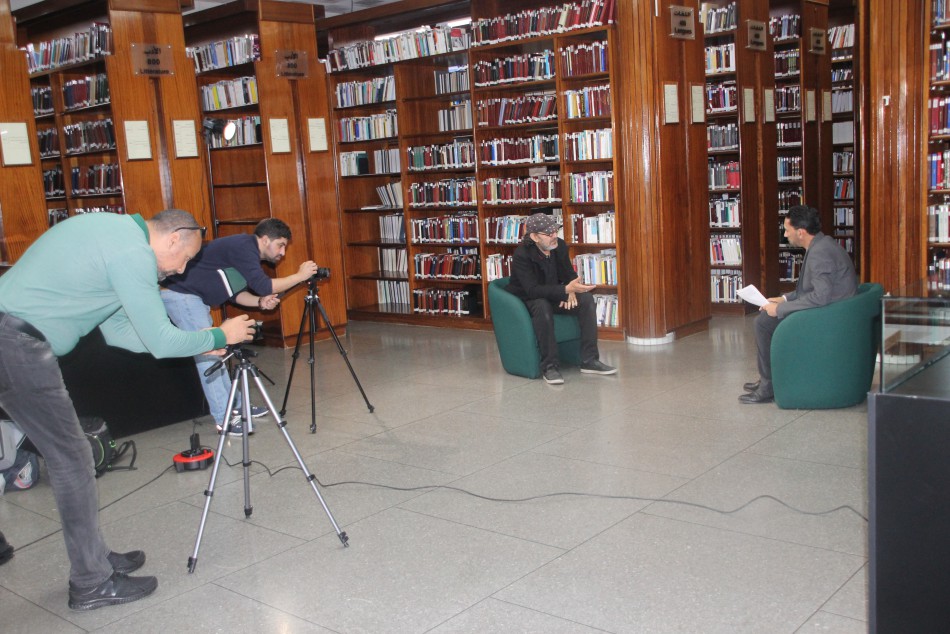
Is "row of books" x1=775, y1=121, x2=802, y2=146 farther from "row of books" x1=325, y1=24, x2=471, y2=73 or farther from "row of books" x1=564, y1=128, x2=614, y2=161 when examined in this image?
"row of books" x1=325, y1=24, x2=471, y2=73

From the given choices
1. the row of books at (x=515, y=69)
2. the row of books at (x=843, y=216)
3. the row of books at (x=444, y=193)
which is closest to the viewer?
the row of books at (x=515, y=69)

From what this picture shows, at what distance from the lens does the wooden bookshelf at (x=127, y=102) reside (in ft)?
24.0

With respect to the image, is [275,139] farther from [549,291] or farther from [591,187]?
[549,291]

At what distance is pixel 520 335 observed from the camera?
6645 mm

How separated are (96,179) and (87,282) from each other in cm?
654

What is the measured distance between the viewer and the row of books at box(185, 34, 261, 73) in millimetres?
8305

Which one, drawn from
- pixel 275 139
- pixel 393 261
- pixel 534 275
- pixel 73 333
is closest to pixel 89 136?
pixel 275 139

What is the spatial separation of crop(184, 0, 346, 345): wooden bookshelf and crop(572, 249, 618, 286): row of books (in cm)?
231

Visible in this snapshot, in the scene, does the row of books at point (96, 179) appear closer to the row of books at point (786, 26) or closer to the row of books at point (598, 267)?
the row of books at point (598, 267)

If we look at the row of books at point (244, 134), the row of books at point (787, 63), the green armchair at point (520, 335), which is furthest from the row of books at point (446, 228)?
the row of books at point (787, 63)

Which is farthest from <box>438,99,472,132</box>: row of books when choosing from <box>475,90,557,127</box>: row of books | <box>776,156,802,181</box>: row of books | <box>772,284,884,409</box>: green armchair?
<box>772,284,884,409</box>: green armchair

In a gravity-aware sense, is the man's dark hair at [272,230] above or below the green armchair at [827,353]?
above

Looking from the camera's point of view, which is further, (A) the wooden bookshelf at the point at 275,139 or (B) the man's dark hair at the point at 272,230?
(A) the wooden bookshelf at the point at 275,139

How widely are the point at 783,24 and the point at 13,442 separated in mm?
8400
